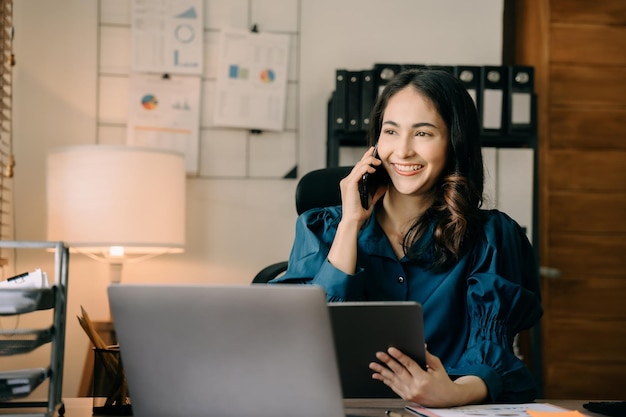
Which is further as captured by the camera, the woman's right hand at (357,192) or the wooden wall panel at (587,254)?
the wooden wall panel at (587,254)

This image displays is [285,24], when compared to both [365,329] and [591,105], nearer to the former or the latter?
[591,105]

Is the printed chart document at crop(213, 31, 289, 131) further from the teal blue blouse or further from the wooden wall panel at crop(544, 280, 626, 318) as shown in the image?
the teal blue blouse

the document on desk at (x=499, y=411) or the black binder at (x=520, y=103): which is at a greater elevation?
the black binder at (x=520, y=103)

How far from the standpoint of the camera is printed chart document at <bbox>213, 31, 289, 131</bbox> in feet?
10.3

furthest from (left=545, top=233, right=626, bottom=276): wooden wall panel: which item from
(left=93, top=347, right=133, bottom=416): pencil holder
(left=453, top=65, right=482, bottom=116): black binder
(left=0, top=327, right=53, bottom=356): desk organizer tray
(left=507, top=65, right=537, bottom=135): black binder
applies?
(left=0, top=327, right=53, bottom=356): desk organizer tray

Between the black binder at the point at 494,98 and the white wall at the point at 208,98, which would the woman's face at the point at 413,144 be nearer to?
the black binder at the point at 494,98

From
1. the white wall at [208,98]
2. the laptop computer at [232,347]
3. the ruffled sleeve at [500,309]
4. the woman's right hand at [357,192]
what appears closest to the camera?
the laptop computer at [232,347]

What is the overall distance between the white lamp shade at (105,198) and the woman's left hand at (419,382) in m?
1.64

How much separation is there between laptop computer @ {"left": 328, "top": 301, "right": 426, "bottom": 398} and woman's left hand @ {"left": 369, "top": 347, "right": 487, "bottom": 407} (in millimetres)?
11

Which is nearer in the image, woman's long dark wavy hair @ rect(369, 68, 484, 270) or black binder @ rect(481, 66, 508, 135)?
woman's long dark wavy hair @ rect(369, 68, 484, 270)

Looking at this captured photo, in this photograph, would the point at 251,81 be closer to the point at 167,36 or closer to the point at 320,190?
the point at 167,36

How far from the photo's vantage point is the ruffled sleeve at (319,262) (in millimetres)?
1417

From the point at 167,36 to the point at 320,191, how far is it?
1480 mm

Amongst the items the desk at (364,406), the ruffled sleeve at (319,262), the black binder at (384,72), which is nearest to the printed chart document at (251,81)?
the black binder at (384,72)
